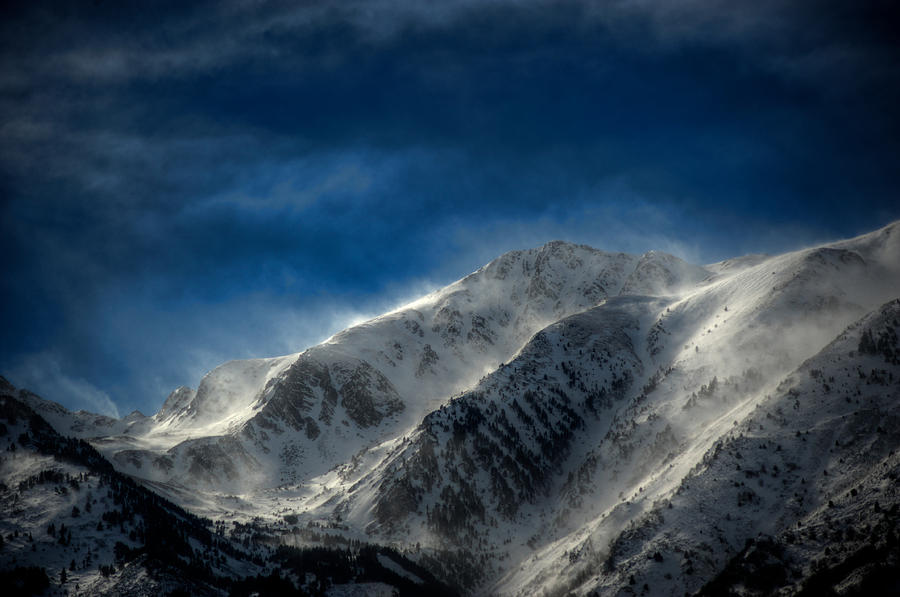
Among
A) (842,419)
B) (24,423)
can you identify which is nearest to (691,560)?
A: (842,419)

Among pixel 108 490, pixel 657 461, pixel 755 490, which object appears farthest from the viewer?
pixel 657 461

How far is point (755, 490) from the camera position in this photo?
429 ft

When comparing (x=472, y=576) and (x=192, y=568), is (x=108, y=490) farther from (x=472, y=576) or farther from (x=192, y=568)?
(x=472, y=576)

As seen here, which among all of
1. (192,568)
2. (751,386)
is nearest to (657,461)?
(751,386)

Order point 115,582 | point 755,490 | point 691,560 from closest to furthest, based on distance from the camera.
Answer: point 115,582 < point 691,560 < point 755,490

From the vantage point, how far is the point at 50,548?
392 ft

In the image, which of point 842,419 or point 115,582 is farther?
point 842,419

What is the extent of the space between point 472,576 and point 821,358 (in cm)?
13918

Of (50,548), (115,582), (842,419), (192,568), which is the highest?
(50,548)

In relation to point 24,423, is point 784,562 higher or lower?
lower

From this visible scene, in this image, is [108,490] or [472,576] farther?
[472,576]

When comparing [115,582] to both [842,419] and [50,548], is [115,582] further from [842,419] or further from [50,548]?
[842,419]

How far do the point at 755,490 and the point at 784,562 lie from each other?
29346mm

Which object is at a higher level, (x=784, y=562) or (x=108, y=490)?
(x=108, y=490)
